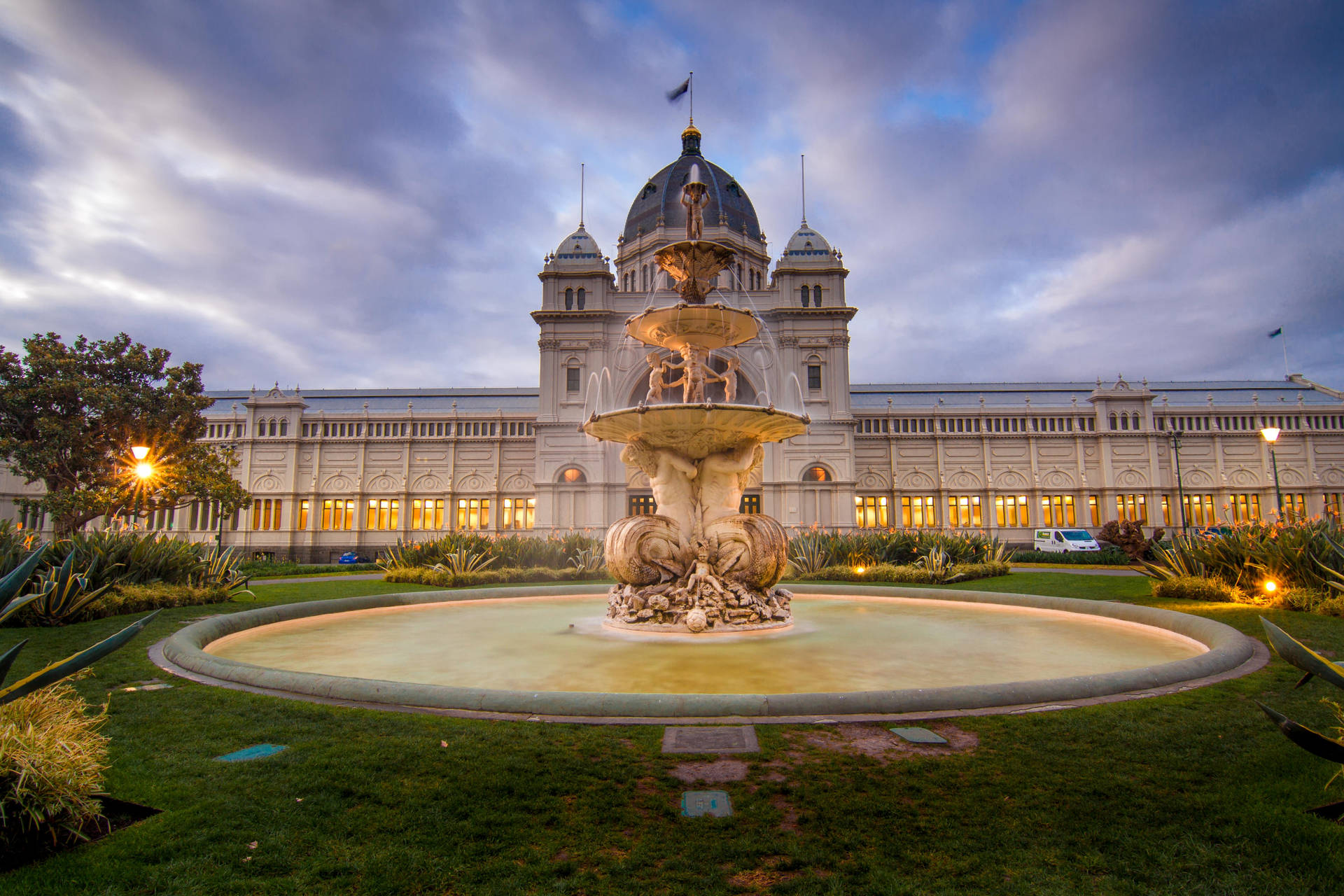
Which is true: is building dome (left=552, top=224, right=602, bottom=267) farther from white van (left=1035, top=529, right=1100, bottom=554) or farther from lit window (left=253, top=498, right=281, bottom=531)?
white van (left=1035, top=529, right=1100, bottom=554)

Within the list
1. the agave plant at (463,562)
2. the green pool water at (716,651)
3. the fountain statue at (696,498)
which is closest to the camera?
the green pool water at (716,651)

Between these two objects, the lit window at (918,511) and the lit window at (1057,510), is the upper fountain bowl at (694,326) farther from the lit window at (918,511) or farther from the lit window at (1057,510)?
the lit window at (1057,510)

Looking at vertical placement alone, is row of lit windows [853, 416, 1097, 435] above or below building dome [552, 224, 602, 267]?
below

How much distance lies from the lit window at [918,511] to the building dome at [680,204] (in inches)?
855

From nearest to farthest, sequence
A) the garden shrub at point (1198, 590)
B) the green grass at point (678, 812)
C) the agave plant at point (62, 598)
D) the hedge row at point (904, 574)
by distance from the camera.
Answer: the green grass at point (678, 812) → the agave plant at point (62, 598) → the garden shrub at point (1198, 590) → the hedge row at point (904, 574)

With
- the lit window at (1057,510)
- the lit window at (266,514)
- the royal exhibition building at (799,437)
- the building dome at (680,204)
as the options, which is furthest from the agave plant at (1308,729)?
the lit window at (266,514)

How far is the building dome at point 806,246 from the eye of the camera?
44250 mm

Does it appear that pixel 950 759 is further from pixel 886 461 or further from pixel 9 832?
pixel 886 461

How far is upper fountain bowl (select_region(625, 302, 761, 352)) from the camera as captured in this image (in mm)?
11188

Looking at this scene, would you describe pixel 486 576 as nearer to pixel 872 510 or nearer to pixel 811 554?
pixel 811 554

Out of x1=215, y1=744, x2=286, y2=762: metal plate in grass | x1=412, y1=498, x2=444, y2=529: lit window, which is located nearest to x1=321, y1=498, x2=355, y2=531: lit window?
x1=412, y1=498, x2=444, y2=529: lit window

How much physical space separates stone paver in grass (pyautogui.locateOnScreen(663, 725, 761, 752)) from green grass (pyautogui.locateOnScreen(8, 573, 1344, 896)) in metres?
0.13

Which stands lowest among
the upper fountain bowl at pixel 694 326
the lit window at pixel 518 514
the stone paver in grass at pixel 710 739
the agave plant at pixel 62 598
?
the stone paver in grass at pixel 710 739

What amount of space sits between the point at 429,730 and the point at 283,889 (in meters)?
2.01
